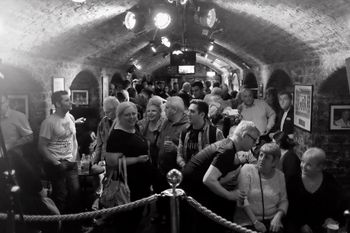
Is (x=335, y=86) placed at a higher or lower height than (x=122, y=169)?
higher

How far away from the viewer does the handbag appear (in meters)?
3.42

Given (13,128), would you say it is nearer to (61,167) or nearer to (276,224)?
(61,167)

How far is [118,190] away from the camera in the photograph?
3.44 m

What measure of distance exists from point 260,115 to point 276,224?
3.15 metres

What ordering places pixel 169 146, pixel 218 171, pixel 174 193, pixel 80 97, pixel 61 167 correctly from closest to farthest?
pixel 174 193, pixel 218 171, pixel 169 146, pixel 61 167, pixel 80 97

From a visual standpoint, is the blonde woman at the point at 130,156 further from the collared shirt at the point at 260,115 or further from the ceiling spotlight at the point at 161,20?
the ceiling spotlight at the point at 161,20

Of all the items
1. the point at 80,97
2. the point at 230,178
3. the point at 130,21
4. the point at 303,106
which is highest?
the point at 130,21

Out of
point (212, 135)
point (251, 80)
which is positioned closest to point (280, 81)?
point (251, 80)

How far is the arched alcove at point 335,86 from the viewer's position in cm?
627

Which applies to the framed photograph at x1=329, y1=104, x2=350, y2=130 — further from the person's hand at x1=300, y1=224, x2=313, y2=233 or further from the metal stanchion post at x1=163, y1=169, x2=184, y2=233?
the metal stanchion post at x1=163, y1=169, x2=184, y2=233

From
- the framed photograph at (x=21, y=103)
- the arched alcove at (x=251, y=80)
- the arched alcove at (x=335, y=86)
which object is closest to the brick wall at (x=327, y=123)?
the arched alcove at (x=335, y=86)

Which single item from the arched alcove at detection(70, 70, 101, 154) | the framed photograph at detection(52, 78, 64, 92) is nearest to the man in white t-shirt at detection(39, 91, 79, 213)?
the framed photograph at detection(52, 78, 64, 92)

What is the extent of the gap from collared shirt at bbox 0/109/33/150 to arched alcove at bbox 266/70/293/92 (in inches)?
265

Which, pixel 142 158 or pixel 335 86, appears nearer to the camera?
pixel 142 158
